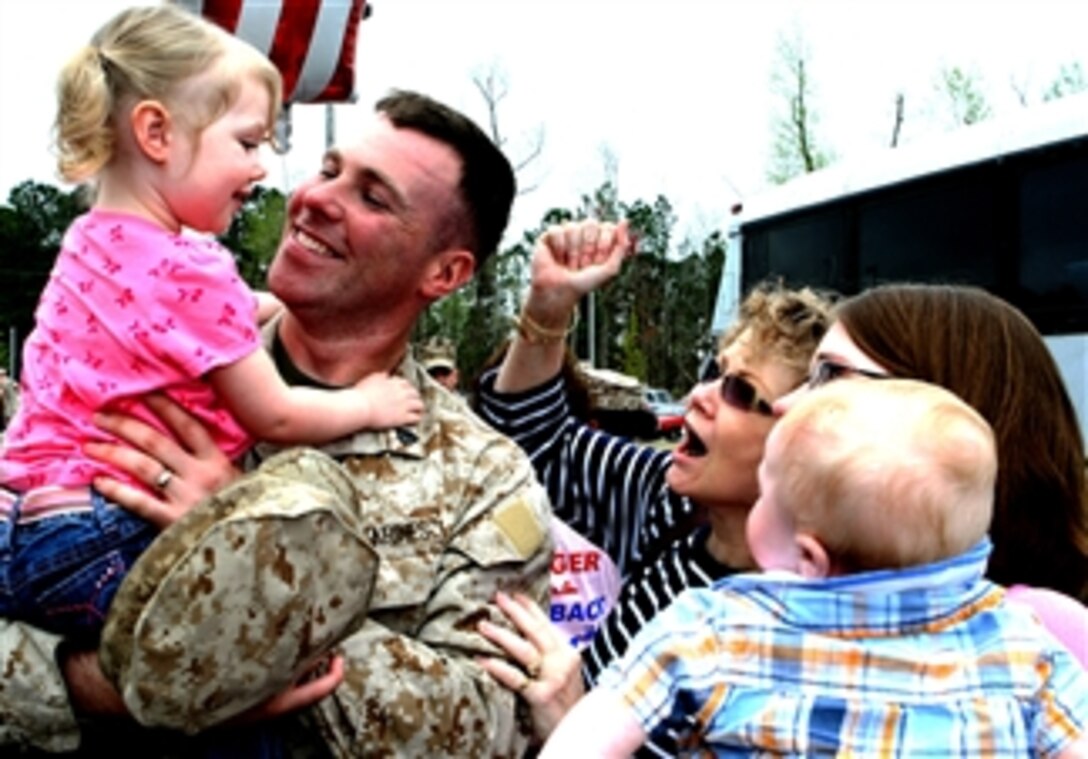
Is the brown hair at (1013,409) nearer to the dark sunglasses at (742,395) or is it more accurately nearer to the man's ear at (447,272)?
the dark sunglasses at (742,395)

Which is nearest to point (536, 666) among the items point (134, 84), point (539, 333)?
point (539, 333)

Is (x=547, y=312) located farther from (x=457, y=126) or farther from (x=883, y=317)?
(x=883, y=317)

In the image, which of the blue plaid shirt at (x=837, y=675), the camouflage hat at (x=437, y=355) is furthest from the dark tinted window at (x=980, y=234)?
the blue plaid shirt at (x=837, y=675)

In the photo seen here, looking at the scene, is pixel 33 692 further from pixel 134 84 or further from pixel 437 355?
pixel 437 355

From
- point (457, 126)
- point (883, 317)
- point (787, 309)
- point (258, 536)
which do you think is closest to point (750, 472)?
point (787, 309)

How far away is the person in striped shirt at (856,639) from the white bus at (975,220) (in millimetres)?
9939

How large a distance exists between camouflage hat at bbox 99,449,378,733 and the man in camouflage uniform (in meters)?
0.03

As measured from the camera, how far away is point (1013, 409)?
2.31 m

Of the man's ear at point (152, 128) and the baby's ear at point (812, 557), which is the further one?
the man's ear at point (152, 128)

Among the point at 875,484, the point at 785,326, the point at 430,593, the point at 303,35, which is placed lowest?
the point at 430,593

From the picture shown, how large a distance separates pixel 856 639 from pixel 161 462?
1.19m

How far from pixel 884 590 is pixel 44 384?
1.45m

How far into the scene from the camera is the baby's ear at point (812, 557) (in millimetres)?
1760

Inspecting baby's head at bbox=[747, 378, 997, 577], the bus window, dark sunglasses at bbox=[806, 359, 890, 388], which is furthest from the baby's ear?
the bus window
